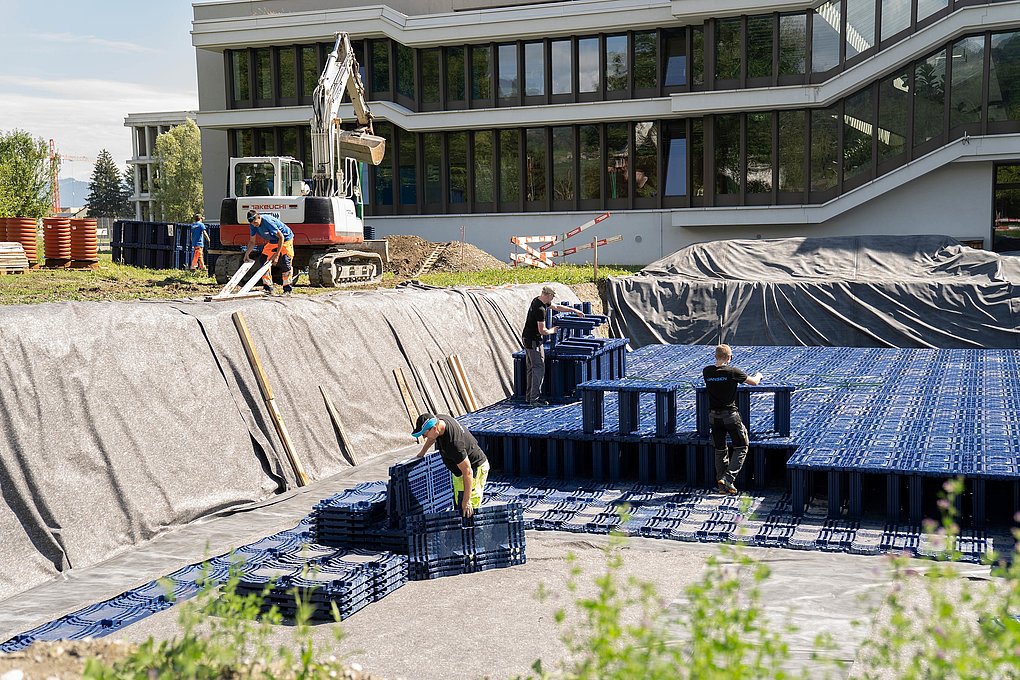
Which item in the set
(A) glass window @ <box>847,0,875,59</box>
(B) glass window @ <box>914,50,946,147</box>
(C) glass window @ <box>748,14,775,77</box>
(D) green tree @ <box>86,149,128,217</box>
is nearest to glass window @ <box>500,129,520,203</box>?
(C) glass window @ <box>748,14,775,77</box>

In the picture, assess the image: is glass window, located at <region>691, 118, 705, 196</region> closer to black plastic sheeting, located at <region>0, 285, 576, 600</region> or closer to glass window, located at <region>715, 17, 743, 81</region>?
glass window, located at <region>715, 17, 743, 81</region>

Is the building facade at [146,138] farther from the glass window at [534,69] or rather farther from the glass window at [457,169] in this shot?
the glass window at [534,69]

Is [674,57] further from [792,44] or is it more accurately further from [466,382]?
[466,382]

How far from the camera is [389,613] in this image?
8391mm

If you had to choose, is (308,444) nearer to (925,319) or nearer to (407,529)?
(407,529)

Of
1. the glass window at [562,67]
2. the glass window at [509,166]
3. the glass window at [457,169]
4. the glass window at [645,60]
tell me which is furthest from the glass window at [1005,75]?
the glass window at [457,169]

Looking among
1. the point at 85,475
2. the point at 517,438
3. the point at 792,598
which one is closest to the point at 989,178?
the point at 517,438

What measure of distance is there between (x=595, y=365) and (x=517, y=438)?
3.00m

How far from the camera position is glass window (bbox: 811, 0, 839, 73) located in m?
33.8

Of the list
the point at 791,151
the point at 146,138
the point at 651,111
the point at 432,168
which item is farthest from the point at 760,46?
the point at 146,138

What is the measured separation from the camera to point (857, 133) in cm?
3388

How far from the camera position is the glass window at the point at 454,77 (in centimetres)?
3931

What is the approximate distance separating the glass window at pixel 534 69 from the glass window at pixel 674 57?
474 centimetres

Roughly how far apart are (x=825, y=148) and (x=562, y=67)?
10.5 meters
